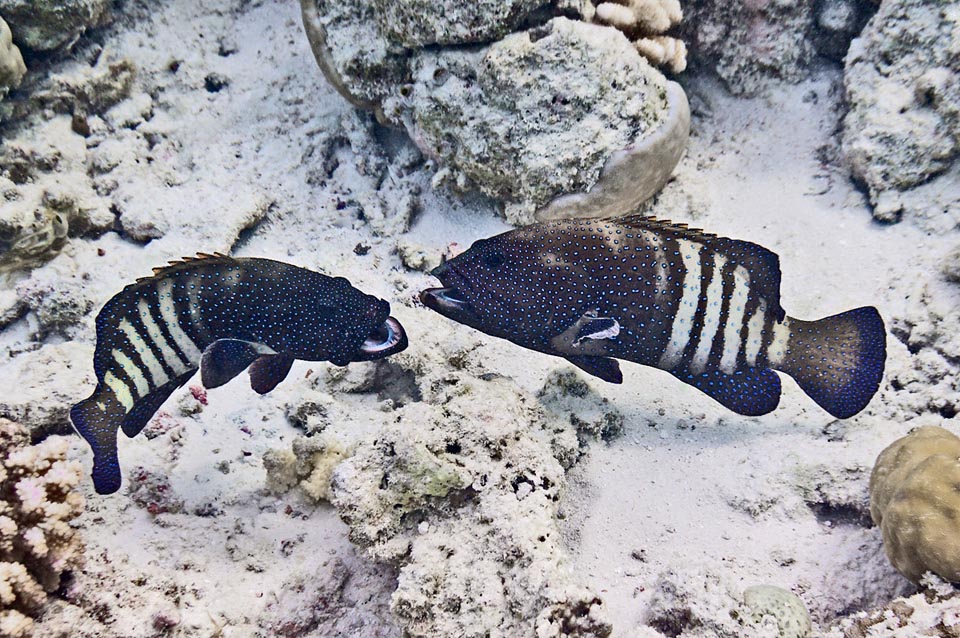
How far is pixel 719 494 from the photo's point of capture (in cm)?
391

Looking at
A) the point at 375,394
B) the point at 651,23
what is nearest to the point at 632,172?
the point at 651,23

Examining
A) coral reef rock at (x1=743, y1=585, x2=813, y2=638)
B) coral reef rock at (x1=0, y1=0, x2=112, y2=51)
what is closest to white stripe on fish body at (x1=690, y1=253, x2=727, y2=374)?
coral reef rock at (x1=743, y1=585, x2=813, y2=638)

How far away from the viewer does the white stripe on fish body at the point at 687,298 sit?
3.73 meters

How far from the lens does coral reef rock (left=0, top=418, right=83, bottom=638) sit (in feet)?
9.27

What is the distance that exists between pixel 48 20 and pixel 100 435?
5492mm

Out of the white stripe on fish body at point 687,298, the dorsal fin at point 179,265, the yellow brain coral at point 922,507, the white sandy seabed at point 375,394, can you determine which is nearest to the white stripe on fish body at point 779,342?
the white stripe on fish body at point 687,298

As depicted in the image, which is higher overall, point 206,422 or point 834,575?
point 834,575

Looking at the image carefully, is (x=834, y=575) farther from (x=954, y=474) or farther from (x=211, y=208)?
(x=211, y=208)

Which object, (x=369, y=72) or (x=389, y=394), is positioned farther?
(x=369, y=72)

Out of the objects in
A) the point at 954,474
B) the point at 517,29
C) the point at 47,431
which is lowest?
the point at 47,431

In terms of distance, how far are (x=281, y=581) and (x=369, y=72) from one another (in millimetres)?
4451

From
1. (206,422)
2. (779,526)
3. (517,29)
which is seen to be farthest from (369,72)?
(779,526)

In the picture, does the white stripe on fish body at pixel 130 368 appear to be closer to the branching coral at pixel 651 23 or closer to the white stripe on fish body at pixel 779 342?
the white stripe on fish body at pixel 779 342

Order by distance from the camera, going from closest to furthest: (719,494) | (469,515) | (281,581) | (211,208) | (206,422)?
(469,515), (281,581), (719,494), (206,422), (211,208)
